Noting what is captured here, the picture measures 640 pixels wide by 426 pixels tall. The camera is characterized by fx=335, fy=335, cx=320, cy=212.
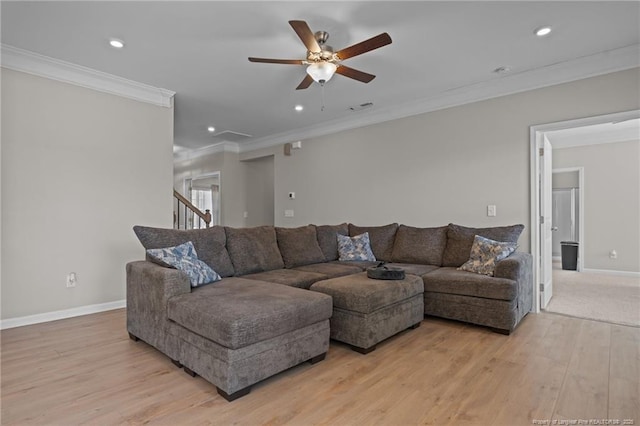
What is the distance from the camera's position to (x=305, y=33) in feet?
7.73

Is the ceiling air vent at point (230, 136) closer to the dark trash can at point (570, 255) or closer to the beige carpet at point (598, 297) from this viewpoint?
the beige carpet at point (598, 297)

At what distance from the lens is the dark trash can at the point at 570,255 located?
6.44m

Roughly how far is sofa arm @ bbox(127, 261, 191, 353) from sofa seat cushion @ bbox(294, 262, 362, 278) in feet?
4.69

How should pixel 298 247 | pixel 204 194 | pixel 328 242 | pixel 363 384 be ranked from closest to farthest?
pixel 363 384 → pixel 298 247 → pixel 328 242 → pixel 204 194

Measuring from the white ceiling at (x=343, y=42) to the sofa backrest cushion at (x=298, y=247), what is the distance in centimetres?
180

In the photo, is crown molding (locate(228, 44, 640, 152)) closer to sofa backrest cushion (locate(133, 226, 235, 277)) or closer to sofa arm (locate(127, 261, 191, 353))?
sofa backrest cushion (locate(133, 226, 235, 277))

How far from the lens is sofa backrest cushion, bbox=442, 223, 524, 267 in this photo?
11.9ft

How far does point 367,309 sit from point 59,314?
10.6 ft

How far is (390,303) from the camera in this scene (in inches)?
110

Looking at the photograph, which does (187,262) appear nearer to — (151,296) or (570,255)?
(151,296)

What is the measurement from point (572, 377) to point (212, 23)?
3.67 m

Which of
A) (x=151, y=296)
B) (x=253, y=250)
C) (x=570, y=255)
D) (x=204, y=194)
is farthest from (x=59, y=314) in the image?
(x=570, y=255)

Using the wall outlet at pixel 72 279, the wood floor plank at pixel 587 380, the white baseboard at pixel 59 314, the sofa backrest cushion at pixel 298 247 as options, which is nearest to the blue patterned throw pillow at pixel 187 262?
the sofa backrest cushion at pixel 298 247

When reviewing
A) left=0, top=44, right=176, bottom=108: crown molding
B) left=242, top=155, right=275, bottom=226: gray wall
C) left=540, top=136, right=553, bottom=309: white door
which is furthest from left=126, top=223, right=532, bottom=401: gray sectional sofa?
left=242, top=155, right=275, bottom=226: gray wall
